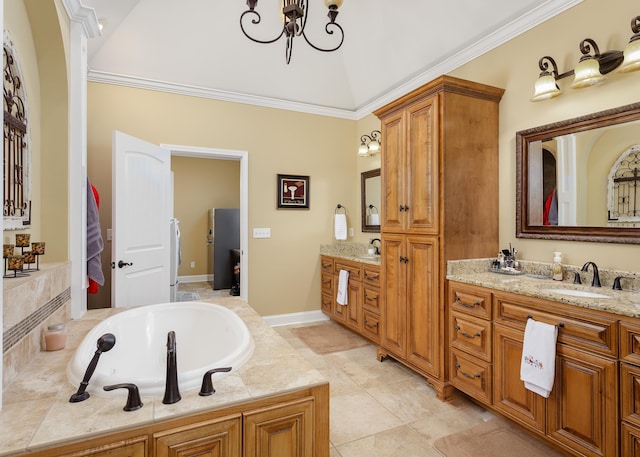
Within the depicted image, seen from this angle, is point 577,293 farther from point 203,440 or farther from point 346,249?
point 346,249

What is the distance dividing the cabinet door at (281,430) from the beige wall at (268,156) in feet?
9.13

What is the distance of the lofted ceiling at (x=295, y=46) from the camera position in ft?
9.05

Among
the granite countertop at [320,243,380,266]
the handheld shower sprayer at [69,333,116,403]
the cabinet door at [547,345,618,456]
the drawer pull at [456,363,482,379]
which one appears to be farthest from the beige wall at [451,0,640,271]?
the handheld shower sprayer at [69,333,116,403]

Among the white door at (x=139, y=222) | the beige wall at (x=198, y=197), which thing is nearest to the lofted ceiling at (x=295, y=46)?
the white door at (x=139, y=222)

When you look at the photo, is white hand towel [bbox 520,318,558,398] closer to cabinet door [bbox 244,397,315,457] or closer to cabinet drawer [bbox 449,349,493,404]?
cabinet drawer [bbox 449,349,493,404]

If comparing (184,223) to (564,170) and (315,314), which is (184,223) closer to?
(315,314)

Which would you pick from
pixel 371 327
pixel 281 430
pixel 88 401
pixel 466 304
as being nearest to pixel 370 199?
pixel 371 327

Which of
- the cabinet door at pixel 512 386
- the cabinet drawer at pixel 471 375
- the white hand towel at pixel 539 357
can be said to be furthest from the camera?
the cabinet drawer at pixel 471 375

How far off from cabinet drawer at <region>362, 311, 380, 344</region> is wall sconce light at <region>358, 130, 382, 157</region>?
6.22 feet

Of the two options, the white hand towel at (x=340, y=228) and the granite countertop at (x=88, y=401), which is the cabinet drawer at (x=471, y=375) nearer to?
the granite countertop at (x=88, y=401)

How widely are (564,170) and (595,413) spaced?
148 cm

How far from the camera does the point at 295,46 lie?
12.1 ft

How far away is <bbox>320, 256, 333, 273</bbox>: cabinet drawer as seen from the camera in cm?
416

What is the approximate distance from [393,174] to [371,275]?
1.05m
